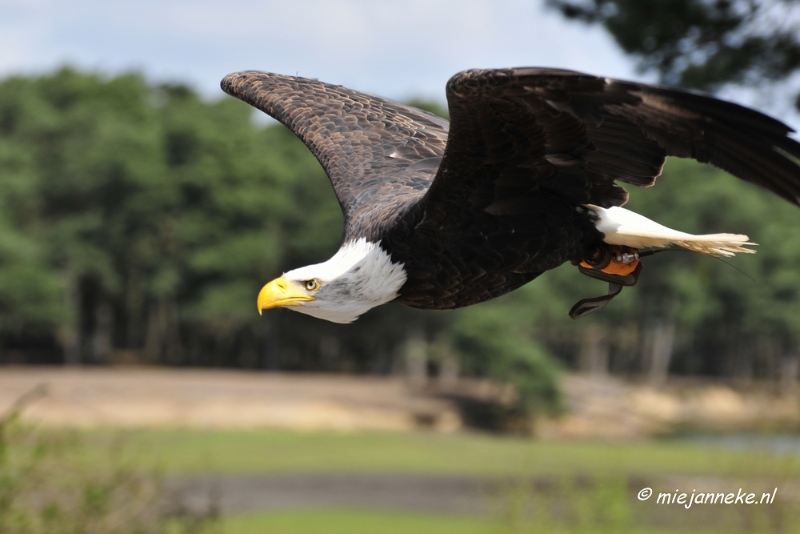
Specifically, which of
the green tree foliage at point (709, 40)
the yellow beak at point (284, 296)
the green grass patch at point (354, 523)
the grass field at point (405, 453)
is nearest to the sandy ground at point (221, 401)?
the grass field at point (405, 453)

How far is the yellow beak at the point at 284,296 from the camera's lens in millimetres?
3742

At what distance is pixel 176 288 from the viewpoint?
41344 millimetres

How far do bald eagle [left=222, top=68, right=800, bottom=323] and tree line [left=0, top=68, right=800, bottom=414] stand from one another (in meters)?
30.6

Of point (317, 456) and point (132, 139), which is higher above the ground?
point (132, 139)

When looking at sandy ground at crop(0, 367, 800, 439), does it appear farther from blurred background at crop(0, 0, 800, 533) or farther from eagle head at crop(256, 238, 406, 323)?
eagle head at crop(256, 238, 406, 323)

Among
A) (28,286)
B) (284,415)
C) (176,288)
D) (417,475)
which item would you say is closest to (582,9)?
(417,475)

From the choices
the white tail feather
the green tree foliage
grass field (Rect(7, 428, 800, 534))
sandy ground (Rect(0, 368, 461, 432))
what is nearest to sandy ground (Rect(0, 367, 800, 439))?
sandy ground (Rect(0, 368, 461, 432))

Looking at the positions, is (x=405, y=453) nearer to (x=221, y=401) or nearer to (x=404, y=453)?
(x=404, y=453)

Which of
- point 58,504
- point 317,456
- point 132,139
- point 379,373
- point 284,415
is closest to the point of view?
point 58,504

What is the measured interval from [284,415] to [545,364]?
28.9 ft

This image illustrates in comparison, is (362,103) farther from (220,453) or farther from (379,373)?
(379,373)

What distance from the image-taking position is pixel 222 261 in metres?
39.6

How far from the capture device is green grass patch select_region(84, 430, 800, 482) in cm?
2516

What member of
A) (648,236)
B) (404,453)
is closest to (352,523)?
(404,453)
